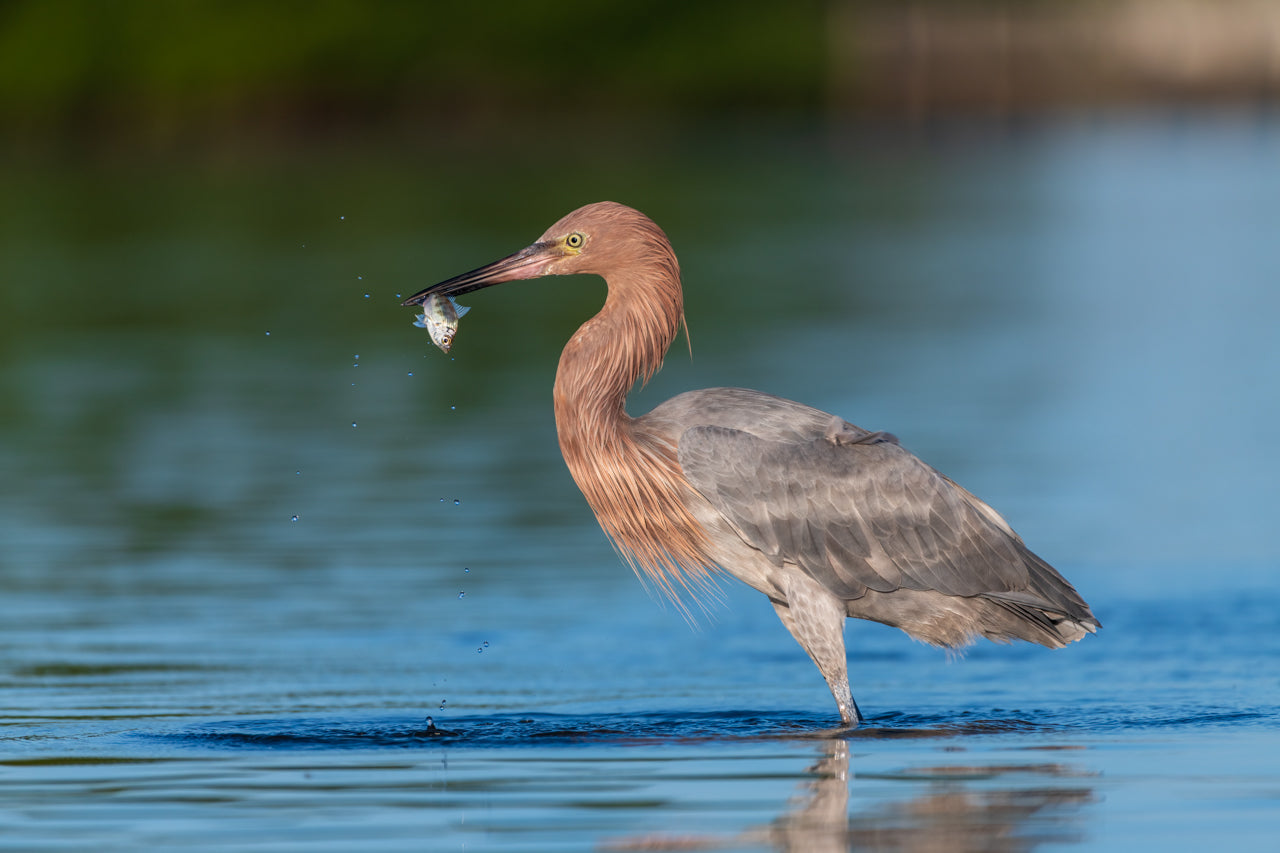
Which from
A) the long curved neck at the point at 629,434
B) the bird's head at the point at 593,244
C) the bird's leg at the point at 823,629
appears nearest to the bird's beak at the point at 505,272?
the bird's head at the point at 593,244

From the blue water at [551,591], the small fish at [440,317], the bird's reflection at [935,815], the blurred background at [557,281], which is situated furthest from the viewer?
the blurred background at [557,281]

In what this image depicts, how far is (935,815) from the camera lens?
6.84 metres

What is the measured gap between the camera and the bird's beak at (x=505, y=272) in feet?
29.5

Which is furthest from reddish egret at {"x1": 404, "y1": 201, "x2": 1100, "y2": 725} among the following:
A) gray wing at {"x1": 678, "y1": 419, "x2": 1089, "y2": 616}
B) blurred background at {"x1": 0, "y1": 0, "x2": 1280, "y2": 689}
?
blurred background at {"x1": 0, "y1": 0, "x2": 1280, "y2": 689}

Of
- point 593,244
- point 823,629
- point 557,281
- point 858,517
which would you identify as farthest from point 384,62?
point 823,629

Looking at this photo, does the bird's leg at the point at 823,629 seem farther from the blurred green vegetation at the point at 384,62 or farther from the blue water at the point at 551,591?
the blurred green vegetation at the point at 384,62

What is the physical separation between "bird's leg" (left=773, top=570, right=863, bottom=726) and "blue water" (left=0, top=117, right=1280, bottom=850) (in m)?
0.16

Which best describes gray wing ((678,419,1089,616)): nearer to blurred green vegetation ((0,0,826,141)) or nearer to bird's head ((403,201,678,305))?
bird's head ((403,201,678,305))

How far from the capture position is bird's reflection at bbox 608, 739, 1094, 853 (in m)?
6.49

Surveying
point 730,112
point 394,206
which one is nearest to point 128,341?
point 394,206

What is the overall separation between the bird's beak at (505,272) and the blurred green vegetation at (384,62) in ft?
197

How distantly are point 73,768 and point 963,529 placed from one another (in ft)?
11.5

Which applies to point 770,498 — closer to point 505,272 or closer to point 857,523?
point 857,523

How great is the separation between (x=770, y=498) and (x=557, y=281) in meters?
24.7
